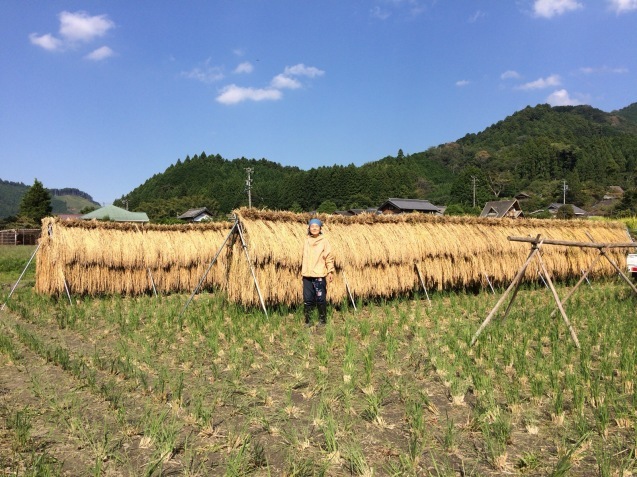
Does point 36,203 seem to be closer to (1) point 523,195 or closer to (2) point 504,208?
(2) point 504,208

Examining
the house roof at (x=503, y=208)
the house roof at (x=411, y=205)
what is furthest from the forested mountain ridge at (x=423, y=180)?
the house roof at (x=503, y=208)

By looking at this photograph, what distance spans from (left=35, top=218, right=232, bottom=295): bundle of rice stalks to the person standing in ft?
9.89

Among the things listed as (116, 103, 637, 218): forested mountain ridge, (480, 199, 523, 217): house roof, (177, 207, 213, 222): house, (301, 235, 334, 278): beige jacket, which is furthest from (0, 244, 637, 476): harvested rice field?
(177, 207, 213, 222): house

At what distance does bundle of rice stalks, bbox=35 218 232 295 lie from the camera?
12680 mm

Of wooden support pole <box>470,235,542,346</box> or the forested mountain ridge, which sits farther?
the forested mountain ridge

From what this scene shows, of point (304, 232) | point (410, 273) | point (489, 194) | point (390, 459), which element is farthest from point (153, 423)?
point (489, 194)

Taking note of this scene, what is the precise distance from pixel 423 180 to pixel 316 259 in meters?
108

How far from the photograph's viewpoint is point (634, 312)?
8.84 m

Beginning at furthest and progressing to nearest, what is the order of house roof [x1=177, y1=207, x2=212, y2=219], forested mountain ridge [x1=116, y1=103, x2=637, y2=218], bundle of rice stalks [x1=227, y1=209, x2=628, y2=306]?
forested mountain ridge [x1=116, y1=103, x2=637, y2=218] < house roof [x1=177, y1=207, x2=212, y2=219] < bundle of rice stalks [x1=227, y1=209, x2=628, y2=306]

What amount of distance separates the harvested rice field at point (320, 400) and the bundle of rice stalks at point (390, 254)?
1.60 m

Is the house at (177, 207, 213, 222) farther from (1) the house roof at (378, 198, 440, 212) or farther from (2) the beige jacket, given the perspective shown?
(2) the beige jacket

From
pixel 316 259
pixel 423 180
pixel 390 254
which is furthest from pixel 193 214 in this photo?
Result: pixel 316 259

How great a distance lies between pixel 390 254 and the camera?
38.0 feet

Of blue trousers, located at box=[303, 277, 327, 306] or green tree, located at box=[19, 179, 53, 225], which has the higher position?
green tree, located at box=[19, 179, 53, 225]
